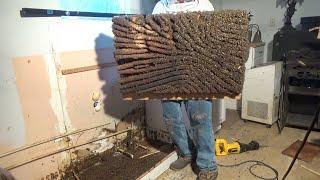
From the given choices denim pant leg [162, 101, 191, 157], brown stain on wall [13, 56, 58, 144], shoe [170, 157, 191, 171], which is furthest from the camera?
shoe [170, 157, 191, 171]

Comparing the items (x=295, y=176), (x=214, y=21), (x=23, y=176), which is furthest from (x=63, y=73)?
(x=295, y=176)

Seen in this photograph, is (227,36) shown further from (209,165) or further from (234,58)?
(209,165)

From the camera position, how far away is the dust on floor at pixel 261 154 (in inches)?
67.7

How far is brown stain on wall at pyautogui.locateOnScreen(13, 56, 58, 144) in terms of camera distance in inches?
60.0

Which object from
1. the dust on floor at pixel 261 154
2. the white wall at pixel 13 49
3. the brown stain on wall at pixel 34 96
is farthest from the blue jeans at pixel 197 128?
the white wall at pixel 13 49

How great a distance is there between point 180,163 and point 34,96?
1089 millimetres

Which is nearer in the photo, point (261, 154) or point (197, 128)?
point (197, 128)

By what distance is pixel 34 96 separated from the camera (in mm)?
1592

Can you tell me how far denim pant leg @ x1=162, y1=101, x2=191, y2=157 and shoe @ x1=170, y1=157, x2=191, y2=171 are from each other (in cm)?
3

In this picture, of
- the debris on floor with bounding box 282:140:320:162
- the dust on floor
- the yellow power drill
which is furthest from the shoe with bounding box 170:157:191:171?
the debris on floor with bounding box 282:140:320:162

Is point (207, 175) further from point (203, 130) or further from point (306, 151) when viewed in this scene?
point (306, 151)

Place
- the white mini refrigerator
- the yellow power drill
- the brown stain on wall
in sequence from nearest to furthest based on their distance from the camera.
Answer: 1. the brown stain on wall
2. the yellow power drill
3. the white mini refrigerator

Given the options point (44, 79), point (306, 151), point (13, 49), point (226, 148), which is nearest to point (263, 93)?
point (306, 151)

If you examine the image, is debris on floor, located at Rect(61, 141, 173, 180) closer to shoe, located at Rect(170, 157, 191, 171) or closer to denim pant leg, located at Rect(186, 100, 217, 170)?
shoe, located at Rect(170, 157, 191, 171)
